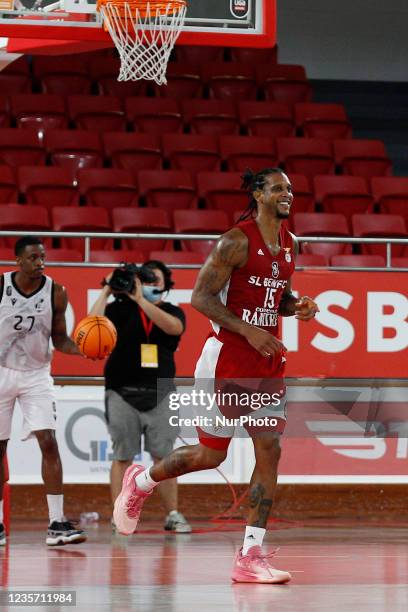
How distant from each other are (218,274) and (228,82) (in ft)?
32.4

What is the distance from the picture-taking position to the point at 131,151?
551 inches

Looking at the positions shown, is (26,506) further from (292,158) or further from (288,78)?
(288,78)

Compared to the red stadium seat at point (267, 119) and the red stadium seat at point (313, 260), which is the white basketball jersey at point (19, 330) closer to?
the red stadium seat at point (313, 260)

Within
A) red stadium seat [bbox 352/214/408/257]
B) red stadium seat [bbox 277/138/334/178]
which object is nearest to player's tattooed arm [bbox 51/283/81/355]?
red stadium seat [bbox 352/214/408/257]

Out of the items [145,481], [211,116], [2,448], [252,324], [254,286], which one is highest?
[211,116]

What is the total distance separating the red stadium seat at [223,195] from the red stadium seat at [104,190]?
78cm

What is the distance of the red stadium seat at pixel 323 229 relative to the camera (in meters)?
12.6

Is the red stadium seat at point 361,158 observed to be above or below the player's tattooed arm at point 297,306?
above

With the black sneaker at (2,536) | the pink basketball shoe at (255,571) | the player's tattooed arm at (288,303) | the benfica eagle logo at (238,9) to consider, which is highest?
the benfica eagle logo at (238,9)

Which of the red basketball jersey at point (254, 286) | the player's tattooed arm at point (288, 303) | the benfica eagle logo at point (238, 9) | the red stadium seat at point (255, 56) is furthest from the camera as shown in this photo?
the red stadium seat at point (255, 56)

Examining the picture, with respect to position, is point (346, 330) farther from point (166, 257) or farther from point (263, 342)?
point (263, 342)

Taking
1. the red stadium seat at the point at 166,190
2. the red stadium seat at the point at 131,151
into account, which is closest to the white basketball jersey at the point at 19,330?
the red stadium seat at the point at 166,190

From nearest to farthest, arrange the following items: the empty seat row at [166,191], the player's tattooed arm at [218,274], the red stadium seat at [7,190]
Answer: the player's tattooed arm at [218,274] < the red stadium seat at [7,190] < the empty seat row at [166,191]

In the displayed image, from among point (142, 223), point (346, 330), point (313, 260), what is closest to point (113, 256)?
point (142, 223)
